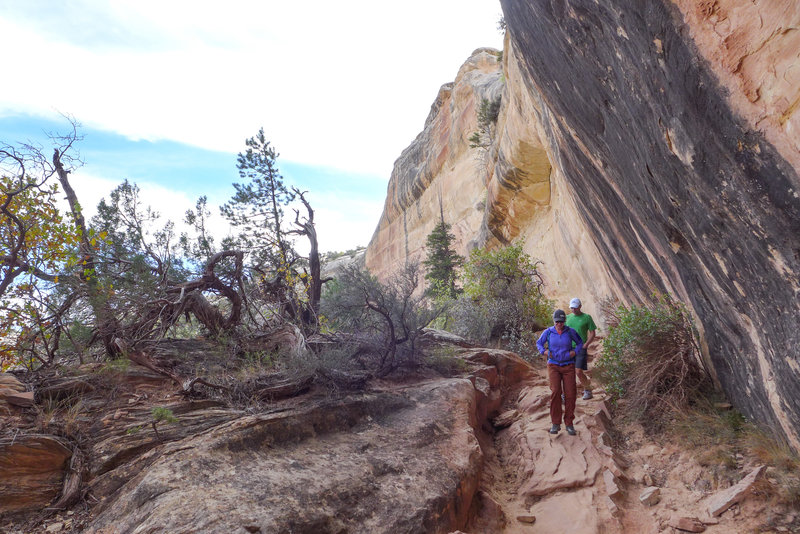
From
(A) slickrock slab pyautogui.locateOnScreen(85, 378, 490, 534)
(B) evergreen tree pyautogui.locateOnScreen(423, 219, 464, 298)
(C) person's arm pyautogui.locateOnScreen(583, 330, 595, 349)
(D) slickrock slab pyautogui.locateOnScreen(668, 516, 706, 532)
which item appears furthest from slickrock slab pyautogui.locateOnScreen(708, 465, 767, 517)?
(B) evergreen tree pyautogui.locateOnScreen(423, 219, 464, 298)

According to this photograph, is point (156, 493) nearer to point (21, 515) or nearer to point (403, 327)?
point (21, 515)

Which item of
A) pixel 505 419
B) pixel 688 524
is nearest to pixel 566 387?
pixel 505 419

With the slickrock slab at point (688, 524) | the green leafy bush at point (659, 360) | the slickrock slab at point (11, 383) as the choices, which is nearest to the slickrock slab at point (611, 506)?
the slickrock slab at point (688, 524)

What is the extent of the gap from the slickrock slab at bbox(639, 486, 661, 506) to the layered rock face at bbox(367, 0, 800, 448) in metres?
1.31

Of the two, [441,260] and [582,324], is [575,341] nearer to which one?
[582,324]

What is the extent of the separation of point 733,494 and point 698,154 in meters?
3.11

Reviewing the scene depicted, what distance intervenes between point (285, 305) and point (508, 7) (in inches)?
271

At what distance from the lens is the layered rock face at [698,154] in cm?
316

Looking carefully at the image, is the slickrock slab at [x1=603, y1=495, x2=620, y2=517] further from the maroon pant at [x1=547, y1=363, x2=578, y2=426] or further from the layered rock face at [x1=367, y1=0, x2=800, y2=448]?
the layered rock face at [x1=367, y1=0, x2=800, y2=448]

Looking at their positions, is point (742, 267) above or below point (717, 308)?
above

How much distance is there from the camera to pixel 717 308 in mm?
4844

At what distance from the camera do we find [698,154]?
151 inches

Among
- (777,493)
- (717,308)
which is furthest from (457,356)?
(777,493)

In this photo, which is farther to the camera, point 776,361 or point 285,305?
point 285,305
